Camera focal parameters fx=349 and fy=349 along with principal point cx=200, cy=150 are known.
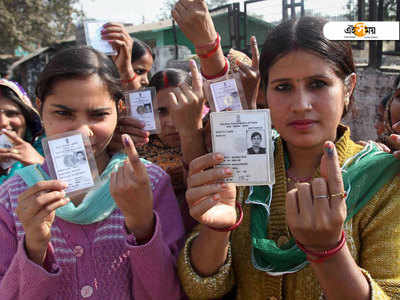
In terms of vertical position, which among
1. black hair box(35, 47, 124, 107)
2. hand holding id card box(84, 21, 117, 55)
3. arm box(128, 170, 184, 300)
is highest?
hand holding id card box(84, 21, 117, 55)

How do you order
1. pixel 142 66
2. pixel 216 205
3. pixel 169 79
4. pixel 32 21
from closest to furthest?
pixel 216 205, pixel 169 79, pixel 142 66, pixel 32 21

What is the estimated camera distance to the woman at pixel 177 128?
1.85 m

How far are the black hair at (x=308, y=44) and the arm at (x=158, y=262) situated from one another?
94 centimetres

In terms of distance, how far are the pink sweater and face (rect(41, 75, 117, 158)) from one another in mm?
379

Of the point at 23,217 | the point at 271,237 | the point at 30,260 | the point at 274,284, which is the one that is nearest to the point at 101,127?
the point at 23,217

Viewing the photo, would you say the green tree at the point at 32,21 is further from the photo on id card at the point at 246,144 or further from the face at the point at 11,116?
the photo on id card at the point at 246,144

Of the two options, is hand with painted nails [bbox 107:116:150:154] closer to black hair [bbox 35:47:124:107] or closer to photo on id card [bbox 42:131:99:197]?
black hair [bbox 35:47:124:107]

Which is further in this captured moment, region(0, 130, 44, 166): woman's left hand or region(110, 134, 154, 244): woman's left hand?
region(0, 130, 44, 166): woman's left hand

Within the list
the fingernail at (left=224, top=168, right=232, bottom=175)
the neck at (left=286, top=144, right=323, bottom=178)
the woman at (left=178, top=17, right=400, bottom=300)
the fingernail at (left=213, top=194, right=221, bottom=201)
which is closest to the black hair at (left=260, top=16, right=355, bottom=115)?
the woman at (left=178, top=17, right=400, bottom=300)

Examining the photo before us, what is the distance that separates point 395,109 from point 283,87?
3.66 ft

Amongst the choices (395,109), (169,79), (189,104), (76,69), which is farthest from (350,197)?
(169,79)

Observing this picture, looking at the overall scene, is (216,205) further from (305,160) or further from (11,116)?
(11,116)

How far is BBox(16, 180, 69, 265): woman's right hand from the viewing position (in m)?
1.49

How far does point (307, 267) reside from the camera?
5.12 feet
